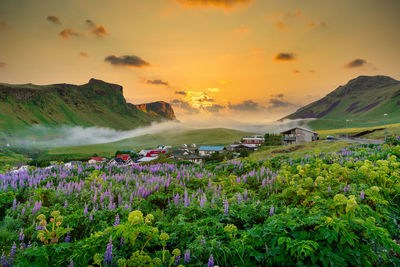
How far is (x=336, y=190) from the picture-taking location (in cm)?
659

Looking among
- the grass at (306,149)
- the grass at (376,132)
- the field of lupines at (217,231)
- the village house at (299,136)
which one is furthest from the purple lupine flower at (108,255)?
the village house at (299,136)

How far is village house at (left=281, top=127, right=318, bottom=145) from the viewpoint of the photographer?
306 feet

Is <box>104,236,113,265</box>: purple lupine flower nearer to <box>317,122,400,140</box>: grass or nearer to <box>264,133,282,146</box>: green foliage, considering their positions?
<box>317,122,400,140</box>: grass

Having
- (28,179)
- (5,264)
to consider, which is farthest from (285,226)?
(28,179)

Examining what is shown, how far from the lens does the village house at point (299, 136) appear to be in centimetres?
9331

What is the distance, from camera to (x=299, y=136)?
95875 millimetres

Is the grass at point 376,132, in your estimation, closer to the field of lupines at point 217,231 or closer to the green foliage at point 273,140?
the green foliage at point 273,140

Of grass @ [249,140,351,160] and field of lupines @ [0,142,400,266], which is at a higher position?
field of lupines @ [0,142,400,266]

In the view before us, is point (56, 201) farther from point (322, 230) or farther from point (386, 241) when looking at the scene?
point (386, 241)

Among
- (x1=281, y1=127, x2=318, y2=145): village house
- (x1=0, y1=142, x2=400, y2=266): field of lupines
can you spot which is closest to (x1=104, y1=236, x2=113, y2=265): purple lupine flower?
(x1=0, y1=142, x2=400, y2=266): field of lupines

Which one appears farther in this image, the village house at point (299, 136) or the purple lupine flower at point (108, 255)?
the village house at point (299, 136)

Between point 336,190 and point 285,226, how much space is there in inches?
143

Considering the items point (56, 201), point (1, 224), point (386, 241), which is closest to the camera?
point (386, 241)

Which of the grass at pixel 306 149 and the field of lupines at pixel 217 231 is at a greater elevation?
the field of lupines at pixel 217 231
